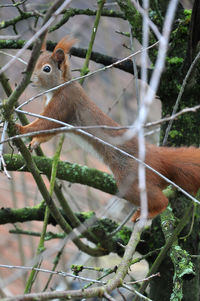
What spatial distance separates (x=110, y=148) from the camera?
3127mm

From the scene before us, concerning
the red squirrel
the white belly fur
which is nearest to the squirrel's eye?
the red squirrel

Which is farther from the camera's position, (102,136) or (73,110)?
(73,110)

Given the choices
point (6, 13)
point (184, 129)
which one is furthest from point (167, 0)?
point (6, 13)

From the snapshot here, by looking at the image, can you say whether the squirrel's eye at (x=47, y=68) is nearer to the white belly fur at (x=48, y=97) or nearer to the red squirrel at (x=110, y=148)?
the red squirrel at (x=110, y=148)

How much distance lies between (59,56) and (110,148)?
78 centimetres

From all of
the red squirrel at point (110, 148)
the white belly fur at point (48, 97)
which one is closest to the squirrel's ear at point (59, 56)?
the red squirrel at point (110, 148)

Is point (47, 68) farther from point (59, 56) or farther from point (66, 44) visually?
point (66, 44)

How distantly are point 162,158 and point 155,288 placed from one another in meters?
0.88

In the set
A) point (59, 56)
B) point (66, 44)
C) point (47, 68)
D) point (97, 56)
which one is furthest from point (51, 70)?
point (97, 56)

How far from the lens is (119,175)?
3043 mm

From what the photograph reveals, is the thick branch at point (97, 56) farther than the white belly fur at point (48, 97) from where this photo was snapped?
No

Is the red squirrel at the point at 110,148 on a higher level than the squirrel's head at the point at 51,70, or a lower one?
lower

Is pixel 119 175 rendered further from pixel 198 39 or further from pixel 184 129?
pixel 198 39

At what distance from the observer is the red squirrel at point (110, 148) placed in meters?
2.89
